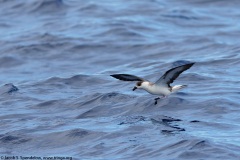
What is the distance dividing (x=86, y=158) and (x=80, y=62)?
377 inches

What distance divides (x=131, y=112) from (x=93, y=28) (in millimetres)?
10518

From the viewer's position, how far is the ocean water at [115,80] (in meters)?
13.1

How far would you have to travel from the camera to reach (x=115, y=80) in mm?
19156

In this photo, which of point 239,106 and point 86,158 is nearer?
point 86,158

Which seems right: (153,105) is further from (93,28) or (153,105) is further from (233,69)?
(93,28)

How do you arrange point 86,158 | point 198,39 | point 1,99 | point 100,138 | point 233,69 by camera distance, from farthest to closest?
point 198,39 < point 233,69 < point 1,99 < point 100,138 < point 86,158

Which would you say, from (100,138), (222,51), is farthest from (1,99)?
(222,51)

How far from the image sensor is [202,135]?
13.1 m

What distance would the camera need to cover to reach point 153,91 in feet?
50.0

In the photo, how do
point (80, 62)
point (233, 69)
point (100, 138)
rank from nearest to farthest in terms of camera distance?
point (100, 138) → point (233, 69) → point (80, 62)

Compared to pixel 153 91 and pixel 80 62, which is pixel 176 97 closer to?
pixel 153 91

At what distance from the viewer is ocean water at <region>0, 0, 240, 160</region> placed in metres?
13.1

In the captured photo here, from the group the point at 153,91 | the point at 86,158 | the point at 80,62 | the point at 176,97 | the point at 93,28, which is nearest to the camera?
the point at 86,158

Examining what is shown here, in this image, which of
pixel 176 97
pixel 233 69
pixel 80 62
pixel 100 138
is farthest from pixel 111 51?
pixel 100 138
